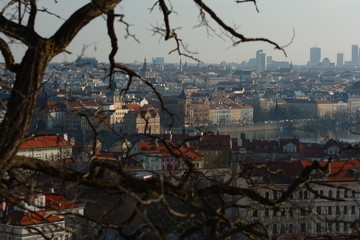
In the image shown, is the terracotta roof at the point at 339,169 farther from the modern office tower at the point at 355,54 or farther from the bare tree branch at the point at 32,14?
the modern office tower at the point at 355,54

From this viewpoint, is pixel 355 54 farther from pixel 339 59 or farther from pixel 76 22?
pixel 76 22

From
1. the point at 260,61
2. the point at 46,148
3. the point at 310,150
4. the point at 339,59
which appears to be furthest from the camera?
the point at 339,59

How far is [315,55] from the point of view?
175 meters

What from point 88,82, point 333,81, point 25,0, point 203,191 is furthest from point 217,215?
point 333,81

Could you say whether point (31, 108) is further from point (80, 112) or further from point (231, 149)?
point (231, 149)

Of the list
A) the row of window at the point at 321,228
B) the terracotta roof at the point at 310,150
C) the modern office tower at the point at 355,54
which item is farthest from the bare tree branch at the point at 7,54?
the modern office tower at the point at 355,54

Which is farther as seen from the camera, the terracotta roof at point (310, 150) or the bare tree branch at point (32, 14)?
the terracotta roof at point (310, 150)

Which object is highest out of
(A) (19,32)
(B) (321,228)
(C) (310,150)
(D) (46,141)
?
(A) (19,32)

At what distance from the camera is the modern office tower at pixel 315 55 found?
17412 cm

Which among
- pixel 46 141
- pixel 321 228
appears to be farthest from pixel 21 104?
pixel 46 141

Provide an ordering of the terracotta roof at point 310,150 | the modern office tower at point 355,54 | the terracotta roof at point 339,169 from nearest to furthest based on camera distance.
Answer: the terracotta roof at point 339,169 < the terracotta roof at point 310,150 < the modern office tower at point 355,54

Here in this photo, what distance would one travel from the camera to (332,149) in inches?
1014

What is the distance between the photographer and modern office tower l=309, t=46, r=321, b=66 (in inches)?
6855

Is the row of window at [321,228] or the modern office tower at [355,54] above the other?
the modern office tower at [355,54]
